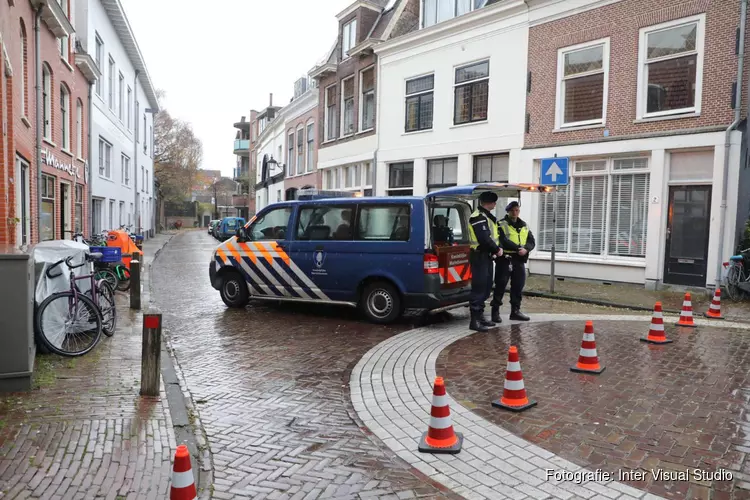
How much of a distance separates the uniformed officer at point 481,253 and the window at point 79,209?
1362 centimetres

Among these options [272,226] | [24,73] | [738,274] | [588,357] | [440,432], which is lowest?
[440,432]

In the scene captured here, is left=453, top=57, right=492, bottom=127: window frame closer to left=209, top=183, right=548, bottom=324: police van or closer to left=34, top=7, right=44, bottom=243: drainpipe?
left=209, top=183, right=548, bottom=324: police van

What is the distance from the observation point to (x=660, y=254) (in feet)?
42.2

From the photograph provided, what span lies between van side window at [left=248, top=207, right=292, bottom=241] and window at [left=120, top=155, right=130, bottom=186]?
1979 cm

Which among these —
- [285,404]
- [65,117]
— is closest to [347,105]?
[65,117]

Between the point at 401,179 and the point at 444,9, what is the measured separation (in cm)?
576

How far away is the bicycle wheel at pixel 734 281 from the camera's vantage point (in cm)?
1104

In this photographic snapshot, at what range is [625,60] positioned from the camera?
13.4 metres

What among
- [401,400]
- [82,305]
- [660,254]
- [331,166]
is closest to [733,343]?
[401,400]

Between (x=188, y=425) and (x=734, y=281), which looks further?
(x=734, y=281)

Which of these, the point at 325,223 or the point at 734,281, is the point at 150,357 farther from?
the point at 734,281

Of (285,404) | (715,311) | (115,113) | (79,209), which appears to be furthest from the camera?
(115,113)

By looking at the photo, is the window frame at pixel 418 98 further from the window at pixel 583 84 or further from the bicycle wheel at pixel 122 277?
the bicycle wheel at pixel 122 277

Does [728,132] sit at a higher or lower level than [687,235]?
higher
